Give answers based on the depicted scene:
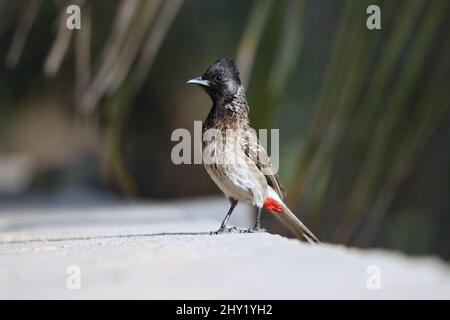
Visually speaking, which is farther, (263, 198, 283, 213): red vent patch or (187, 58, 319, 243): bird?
(263, 198, 283, 213): red vent patch

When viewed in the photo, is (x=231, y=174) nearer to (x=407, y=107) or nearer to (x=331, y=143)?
(x=331, y=143)

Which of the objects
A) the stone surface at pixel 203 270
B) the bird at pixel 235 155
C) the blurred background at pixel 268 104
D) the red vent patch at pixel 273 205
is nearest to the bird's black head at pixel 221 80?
the bird at pixel 235 155

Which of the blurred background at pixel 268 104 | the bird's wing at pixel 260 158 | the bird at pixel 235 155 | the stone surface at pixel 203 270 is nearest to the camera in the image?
the stone surface at pixel 203 270

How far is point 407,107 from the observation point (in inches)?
137

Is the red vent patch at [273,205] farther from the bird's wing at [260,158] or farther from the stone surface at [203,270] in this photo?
the stone surface at [203,270]

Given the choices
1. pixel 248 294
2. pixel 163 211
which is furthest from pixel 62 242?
pixel 163 211

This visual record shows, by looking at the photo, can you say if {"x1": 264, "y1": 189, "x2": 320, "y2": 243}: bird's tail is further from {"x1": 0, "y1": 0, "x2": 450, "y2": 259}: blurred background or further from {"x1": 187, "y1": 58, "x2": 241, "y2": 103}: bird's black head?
{"x1": 187, "y1": 58, "x2": 241, "y2": 103}: bird's black head

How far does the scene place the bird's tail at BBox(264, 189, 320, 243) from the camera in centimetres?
419

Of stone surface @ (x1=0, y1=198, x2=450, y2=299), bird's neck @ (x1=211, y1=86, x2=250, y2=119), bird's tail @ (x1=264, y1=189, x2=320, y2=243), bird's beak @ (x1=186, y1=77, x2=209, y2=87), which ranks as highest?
bird's beak @ (x1=186, y1=77, x2=209, y2=87)

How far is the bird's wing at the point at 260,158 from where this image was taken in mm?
4160

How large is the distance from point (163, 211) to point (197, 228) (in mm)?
1506

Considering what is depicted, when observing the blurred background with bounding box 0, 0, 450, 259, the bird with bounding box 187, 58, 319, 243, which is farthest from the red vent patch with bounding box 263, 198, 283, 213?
the blurred background with bounding box 0, 0, 450, 259

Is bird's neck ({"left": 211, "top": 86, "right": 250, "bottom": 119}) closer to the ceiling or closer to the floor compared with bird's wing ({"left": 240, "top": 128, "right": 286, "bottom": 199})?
closer to the ceiling

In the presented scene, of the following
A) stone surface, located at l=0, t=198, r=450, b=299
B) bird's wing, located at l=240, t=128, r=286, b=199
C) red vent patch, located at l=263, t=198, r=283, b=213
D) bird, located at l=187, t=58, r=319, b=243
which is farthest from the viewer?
red vent patch, located at l=263, t=198, r=283, b=213
